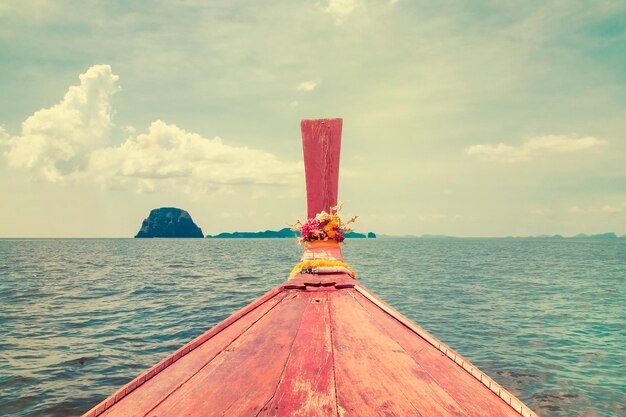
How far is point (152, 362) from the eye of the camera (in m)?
8.92

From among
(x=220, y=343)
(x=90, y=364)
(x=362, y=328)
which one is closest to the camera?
(x=220, y=343)

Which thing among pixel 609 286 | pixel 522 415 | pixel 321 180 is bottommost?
pixel 609 286

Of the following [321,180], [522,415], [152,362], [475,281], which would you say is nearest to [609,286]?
[475,281]

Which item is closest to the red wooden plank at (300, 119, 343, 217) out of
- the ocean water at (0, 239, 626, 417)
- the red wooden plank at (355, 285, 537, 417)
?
the red wooden plank at (355, 285, 537, 417)

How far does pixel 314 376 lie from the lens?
2.18m

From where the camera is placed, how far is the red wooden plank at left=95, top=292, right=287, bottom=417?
2.07 meters

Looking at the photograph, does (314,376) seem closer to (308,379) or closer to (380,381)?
(308,379)

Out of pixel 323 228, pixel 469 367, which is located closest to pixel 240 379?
pixel 469 367

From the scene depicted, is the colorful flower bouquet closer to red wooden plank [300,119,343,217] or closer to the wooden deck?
red wooden plank [300,119,343,217]

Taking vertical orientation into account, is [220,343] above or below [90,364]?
above

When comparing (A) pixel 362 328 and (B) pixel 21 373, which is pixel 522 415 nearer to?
(A) pixel 362 328

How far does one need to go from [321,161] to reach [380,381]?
5.57 meters

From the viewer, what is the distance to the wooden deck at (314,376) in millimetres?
1921

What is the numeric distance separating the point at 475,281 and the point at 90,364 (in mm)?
21884
